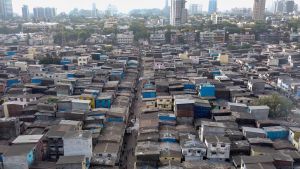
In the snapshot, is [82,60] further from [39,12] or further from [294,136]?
[39,12]

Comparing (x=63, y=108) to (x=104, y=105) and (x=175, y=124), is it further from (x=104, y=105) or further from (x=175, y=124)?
(x=175, y=124)

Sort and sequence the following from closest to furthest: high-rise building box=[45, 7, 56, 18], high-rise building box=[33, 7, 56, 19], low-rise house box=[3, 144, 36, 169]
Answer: low-rise house box=[3, 144, 36, 169] < high-rise building box=[33, 7, 56, 19] < high-rise building box=[45, 7, 56, 18]

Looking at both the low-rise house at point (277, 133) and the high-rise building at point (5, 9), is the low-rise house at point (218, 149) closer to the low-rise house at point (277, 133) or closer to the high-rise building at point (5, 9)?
the low-rise house at point (277, 133)

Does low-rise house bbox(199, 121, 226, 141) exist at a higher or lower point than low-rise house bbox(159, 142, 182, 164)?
higher

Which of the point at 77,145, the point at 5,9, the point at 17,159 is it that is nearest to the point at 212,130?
the point at 77,145

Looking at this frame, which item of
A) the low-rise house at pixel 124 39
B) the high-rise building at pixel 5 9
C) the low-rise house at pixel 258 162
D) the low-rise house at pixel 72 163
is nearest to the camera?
the low-rise house at pixel 258 162

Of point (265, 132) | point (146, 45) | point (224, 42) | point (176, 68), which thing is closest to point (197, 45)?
point (224, 42)

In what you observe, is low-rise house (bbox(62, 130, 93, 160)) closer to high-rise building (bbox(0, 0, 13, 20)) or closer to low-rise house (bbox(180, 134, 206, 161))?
low-rise house (bbox(180, 134, 206, 161))

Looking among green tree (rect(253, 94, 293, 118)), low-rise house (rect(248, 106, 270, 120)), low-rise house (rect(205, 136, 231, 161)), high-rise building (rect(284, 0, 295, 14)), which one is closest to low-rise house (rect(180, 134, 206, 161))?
low-rise house (rect(205, 136, 231, 161))

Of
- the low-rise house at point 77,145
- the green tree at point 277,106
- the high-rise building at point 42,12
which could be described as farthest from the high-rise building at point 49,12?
the low-rise house at point 77,145
